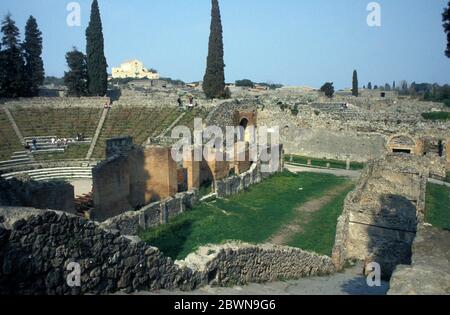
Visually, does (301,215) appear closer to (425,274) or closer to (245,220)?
(245,220)

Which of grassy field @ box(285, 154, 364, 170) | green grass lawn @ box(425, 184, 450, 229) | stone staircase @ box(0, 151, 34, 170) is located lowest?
green grass lawn @ box(425, 184, 450, 229)

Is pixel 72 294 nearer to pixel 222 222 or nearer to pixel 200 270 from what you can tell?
pixel 200 270

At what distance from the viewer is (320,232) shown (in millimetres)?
16047

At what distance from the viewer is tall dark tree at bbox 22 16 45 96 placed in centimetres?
3872

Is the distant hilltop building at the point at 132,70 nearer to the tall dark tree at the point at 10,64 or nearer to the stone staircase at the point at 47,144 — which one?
the tall dark tree at the point at 10,64

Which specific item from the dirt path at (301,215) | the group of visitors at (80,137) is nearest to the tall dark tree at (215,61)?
the group of visitors at (80,137)

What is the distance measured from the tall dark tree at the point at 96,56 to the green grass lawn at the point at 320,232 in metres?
26.4

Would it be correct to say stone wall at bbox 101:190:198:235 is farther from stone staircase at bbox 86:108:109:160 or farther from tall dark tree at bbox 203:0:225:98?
tall dark tree at bbox 203:0:225:98

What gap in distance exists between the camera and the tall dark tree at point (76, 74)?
131 ft

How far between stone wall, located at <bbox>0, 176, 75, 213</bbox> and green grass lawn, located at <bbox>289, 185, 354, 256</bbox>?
7.74 m

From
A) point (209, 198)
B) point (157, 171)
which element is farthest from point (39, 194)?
A: point (209, 198)

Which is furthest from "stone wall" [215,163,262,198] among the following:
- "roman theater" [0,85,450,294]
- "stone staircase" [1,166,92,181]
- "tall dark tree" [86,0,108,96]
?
"tall dark tree" [86,0,108,96]

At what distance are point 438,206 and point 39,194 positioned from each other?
15.7 m

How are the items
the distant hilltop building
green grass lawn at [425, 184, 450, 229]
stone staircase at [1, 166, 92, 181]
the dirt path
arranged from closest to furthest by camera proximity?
the dirt path < green grass lawn at [425, 184, 450, 229] < stone staircase at [1, 166, 92, 181] < the distant hilltop building
